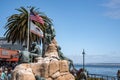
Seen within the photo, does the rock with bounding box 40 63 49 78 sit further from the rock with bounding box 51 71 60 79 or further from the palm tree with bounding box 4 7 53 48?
the palm tree with bounding box 4 7 53 48

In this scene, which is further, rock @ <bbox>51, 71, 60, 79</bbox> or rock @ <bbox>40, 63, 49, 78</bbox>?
rock @ <bbox>51, 71, 60, 79</bbox>

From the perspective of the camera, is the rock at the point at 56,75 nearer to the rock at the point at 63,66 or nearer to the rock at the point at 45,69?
the rock at the point at 45,69

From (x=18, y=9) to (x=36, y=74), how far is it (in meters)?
24.4

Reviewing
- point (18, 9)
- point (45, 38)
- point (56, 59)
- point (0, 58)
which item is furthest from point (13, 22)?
point (56, 59)

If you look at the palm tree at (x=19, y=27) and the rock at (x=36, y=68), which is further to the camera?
the palm tree at (x=19, y=27)

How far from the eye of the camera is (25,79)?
834 inches

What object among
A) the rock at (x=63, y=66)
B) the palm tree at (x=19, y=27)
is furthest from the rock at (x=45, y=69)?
the palm tree at (x=19, y=27)

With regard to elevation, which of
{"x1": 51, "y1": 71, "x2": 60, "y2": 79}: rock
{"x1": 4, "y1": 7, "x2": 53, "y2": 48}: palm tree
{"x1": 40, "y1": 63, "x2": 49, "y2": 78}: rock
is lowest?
{"x1": 51, "y1": 71, "x2": 60, "y2": 79}: rock

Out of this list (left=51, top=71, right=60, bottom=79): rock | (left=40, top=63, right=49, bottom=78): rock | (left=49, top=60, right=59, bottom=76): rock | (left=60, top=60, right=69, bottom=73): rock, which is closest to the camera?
(left=40, top=63, right=49, bottom=78): rock

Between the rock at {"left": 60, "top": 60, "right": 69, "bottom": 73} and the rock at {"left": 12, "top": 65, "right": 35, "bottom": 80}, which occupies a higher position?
the rock at {"left": 60, "top": 60, "right": 69, "bottom": 73}

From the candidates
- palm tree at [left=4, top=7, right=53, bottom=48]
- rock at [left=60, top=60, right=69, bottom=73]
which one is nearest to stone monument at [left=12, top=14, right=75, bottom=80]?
rock at [left=60, top=60, right=69, bottom=73]

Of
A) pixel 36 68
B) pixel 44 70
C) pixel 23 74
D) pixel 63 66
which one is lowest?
pixel 23 74

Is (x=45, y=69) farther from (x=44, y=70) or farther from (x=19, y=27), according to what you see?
(x=19, y=27)

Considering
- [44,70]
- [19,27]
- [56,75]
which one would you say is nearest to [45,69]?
[44,70]
